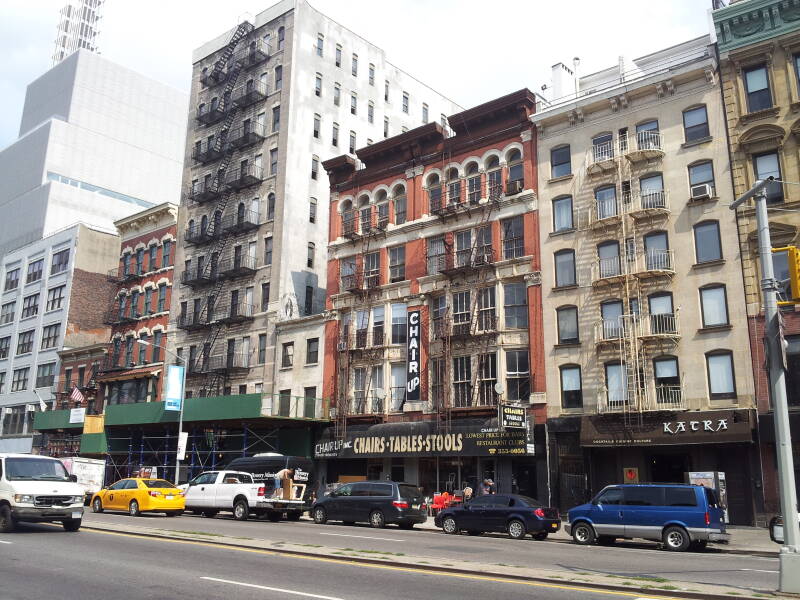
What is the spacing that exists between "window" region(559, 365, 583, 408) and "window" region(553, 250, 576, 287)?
13.4ft

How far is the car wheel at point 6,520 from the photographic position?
19578mm

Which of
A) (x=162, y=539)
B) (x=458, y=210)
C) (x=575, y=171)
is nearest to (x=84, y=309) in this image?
(x=458, y=210)

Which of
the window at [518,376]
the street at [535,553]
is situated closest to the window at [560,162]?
the window at [518,376]

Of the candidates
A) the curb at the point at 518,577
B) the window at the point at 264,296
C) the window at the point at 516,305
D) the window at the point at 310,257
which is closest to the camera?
the curb at the point at 518,577

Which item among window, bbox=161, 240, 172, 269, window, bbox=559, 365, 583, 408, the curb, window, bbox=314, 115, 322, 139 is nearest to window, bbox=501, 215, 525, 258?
window, bbox=559, 365, 583, 408

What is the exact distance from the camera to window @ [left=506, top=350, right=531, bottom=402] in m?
35.7

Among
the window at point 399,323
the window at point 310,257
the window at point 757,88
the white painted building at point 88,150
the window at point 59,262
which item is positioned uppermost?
the white painted building at point 88,150

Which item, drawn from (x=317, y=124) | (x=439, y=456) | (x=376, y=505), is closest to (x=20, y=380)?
(x=317, y=124)

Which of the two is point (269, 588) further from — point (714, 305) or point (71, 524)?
point (714, 305)

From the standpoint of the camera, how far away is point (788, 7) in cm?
3161

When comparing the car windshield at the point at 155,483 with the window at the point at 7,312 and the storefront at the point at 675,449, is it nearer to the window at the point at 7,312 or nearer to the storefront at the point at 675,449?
the storefront at the point at 675,449

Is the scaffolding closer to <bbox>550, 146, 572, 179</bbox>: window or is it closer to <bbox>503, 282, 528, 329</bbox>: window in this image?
<bbox>550, 146, 572, 179</bbox>: window

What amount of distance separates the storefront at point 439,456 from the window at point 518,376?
1750 millimetres

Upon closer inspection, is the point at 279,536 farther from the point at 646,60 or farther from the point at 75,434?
the point at 75,434
